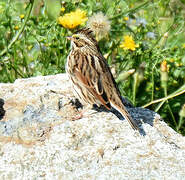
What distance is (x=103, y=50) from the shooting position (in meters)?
5.80

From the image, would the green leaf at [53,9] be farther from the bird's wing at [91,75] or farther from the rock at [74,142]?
the rock at [74,142]

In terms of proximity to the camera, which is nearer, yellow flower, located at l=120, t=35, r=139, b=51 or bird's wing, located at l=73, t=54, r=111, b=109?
bird's wing, located at l=73, t=54, r=111, b=109

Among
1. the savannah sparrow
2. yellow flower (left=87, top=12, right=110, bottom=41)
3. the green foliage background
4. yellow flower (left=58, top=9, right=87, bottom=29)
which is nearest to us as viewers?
the savannah sparrow

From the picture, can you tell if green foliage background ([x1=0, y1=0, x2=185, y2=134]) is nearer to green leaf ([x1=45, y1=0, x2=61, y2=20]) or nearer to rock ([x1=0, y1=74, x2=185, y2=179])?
green leaf ([x1=45, y1=0, x2=61, y2=20])

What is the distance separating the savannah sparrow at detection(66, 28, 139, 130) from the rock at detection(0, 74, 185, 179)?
4.9 inches

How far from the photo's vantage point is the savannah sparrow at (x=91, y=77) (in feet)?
14.5

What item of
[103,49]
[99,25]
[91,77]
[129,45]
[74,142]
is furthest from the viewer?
[103,49]

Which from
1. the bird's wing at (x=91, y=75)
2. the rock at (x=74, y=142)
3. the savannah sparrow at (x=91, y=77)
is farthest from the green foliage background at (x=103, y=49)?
the rock at (x=74, y=142)

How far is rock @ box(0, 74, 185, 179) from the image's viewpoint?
11.3 feet

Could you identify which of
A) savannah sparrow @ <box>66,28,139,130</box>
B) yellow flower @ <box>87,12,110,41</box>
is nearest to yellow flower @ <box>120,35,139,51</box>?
yellow flower @ <box>87,12,110,41</box>

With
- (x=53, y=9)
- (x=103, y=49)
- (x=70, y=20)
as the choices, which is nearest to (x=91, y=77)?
(x=70, y=20)

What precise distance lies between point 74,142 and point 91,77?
1.03 meters

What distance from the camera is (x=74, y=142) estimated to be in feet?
12.2

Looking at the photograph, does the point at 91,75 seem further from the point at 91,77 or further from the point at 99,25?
the point at 99,25
